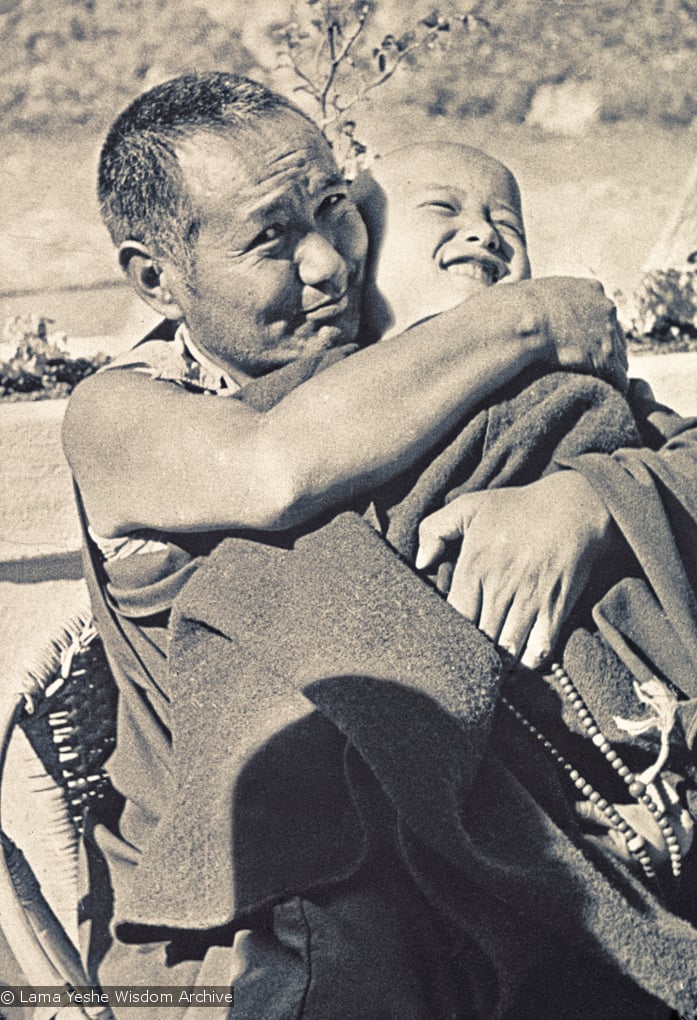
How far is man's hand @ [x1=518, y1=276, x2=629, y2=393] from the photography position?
8.36 feet

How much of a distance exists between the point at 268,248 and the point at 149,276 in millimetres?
265

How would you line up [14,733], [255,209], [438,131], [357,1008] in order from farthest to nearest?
[438,131]
[14,733]
[255,209]
[357,1008]

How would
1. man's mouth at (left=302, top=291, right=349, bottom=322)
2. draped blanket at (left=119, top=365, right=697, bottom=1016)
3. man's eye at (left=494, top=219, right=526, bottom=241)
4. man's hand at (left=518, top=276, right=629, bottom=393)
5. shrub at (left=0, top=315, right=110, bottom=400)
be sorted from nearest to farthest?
draped blanket at (left=119, top=365, right=697, bottom=1016) → man's hand at (left=518, top=276, right=629, bottom=393) → man's mouth at (left=302, top=291, right=349, bottom=322) → man's eye at (left=494, top=219, right=526, bottom=241) → shrub at (left=0, top=315, right=110, bottom=400)

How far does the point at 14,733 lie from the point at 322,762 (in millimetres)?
805

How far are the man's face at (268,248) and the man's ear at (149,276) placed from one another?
0.12 feet

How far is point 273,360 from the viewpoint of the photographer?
2.67 meters

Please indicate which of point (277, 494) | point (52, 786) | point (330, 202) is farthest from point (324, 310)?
point (52, 786)

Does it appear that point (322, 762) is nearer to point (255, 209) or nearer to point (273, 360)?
point (273, 360)

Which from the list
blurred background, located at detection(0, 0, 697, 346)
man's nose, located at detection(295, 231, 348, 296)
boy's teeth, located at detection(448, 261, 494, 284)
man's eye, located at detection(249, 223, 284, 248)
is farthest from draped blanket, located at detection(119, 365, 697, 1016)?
blurred background, located at detection(0, 0, 697, 346)

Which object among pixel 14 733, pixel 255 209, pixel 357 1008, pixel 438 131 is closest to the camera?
pixel 357 1008

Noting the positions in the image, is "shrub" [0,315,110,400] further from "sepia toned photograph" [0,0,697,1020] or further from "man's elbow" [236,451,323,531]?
"man's elbow" [236,451,323,531]

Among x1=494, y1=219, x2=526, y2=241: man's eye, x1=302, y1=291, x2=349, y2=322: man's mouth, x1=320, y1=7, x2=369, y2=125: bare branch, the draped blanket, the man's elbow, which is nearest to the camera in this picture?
the draped blanket

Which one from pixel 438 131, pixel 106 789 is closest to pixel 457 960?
pixel 106 789

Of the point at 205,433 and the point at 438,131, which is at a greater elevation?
the point at 438,131
